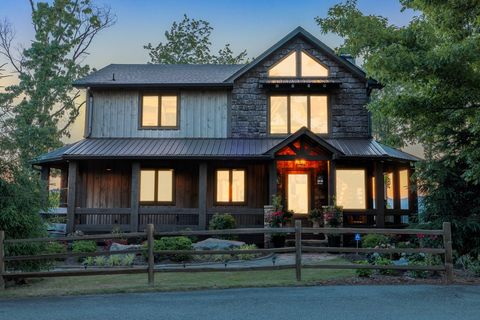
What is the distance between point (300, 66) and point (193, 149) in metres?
5.61

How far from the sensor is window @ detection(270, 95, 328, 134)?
19.0 m

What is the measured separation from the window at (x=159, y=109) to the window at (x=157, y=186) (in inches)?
83.4

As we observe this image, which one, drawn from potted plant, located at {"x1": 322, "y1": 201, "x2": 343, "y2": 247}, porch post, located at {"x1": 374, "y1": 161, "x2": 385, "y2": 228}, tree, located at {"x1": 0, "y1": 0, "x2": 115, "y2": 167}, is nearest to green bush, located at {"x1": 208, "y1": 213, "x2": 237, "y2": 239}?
potted plant, located at {"x1": 322, "y1": 201, "x2": 343, "y2": 247}

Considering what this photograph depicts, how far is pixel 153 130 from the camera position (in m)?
19.3

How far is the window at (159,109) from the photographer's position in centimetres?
1950

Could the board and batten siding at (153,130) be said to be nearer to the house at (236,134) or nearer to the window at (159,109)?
the house at (236,134)

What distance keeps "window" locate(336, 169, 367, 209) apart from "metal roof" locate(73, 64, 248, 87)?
6.06 meters

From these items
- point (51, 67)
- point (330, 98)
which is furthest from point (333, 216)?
Result: point (51, 67)

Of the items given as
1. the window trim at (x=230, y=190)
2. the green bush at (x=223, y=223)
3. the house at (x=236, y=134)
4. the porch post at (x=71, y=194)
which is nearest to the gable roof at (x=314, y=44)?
the house at (x=236, y=134)

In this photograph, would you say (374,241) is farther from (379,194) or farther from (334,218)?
(379,194)

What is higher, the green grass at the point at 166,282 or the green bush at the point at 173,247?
the green bush at the point at 173,247

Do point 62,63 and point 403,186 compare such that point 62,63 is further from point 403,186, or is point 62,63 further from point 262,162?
point 403,186

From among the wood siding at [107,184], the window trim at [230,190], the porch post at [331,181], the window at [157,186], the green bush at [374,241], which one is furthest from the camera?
the wood siding at [107,184]

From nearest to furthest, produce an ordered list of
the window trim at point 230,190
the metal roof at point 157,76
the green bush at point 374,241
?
the green bush at point 374,241 → the window trim at point 230,190 → the metal roof at point 157,76
